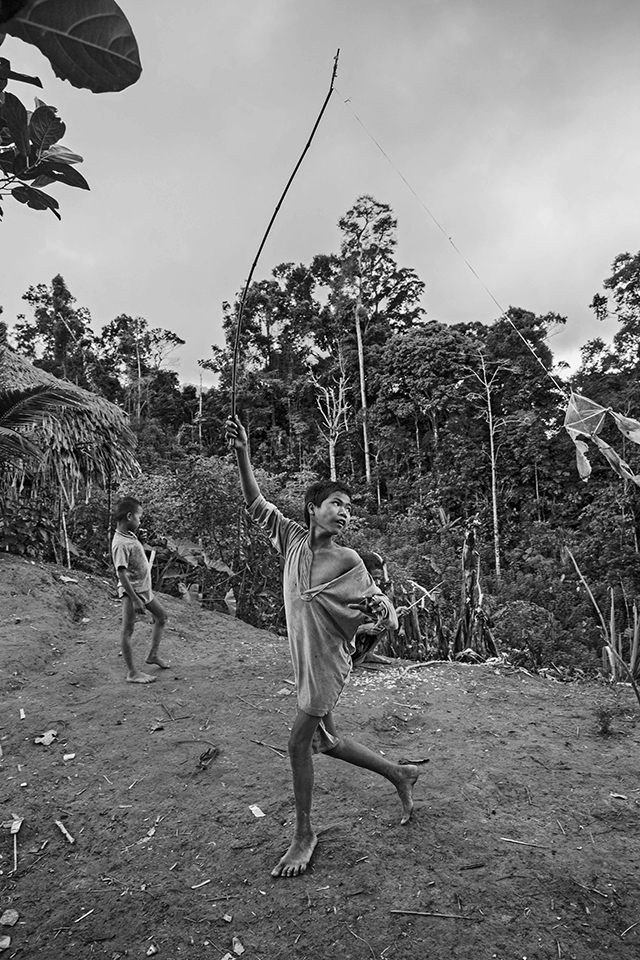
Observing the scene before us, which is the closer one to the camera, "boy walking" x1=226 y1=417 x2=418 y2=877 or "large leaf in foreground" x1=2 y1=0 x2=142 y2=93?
"large leaf in foreground" x1=2 y1=0 x2=142 y2=93

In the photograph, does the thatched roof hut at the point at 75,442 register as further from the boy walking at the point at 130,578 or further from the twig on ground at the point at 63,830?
the twig on ground at the point at 63,830

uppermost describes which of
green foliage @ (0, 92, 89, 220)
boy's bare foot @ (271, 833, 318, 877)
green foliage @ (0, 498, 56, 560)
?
green foliage @ (0, 92, 89, 220)

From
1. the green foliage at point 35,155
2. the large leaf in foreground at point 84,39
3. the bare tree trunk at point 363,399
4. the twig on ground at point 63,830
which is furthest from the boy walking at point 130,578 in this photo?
the bare tree trunk at point 363,399

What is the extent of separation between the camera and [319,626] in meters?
2.17

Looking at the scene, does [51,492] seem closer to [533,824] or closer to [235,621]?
[235,621]

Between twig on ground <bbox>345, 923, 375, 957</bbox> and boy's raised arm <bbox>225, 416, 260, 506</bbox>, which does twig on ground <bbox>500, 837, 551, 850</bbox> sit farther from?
boy's raised arm <bbox>225, 416, 260, 506</bbox>

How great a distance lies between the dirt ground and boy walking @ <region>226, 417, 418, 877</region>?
0.27 m

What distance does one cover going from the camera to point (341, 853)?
2293 millimetres

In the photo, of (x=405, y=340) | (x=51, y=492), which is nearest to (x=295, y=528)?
(x=51, y=492)

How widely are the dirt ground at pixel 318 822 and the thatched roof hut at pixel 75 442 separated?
3.24m

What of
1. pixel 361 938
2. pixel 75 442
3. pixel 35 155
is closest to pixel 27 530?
pixel 75 442

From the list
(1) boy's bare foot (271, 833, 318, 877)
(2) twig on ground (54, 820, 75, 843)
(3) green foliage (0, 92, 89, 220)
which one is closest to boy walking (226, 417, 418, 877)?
(1) boy's bare foot (271, 833, 318, 877)

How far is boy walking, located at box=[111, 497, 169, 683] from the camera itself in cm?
420

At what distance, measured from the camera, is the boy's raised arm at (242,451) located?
240 cm
